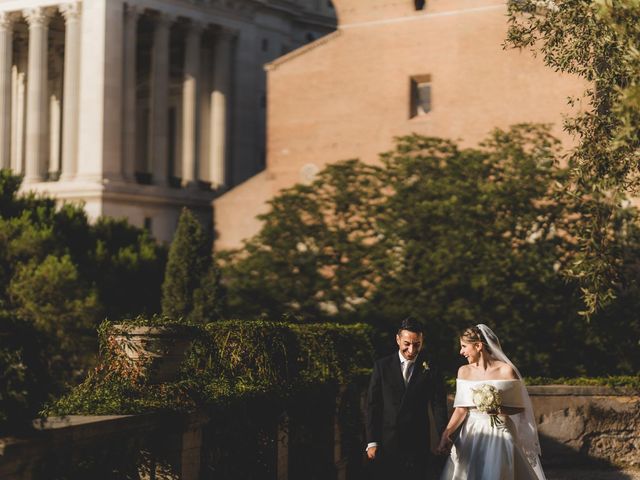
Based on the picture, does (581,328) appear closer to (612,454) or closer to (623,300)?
(623,300)

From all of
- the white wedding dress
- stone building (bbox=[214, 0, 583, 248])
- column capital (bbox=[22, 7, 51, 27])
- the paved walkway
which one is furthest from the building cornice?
the white wedding dress

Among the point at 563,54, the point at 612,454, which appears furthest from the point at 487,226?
the point at 563,54

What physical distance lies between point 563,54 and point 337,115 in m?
35.2

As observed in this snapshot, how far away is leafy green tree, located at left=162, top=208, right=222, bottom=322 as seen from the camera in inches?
1534

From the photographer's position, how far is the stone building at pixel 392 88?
4569cm

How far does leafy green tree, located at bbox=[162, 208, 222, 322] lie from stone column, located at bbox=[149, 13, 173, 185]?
67.7ft

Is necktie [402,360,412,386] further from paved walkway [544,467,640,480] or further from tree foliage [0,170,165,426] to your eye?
tree foliage [0,170,165,426]

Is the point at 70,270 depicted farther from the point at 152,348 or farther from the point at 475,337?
the point at 475,337

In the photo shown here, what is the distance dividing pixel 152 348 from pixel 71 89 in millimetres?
50831

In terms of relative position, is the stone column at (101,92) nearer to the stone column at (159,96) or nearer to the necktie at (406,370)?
the stone column at (159,96)

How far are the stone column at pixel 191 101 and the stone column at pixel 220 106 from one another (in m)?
1.18

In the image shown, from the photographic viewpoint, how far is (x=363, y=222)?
36.2 m

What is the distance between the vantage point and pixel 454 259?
32812mm

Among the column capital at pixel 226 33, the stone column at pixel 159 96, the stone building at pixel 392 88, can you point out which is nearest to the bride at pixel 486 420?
the stone building at pixel 392 88
